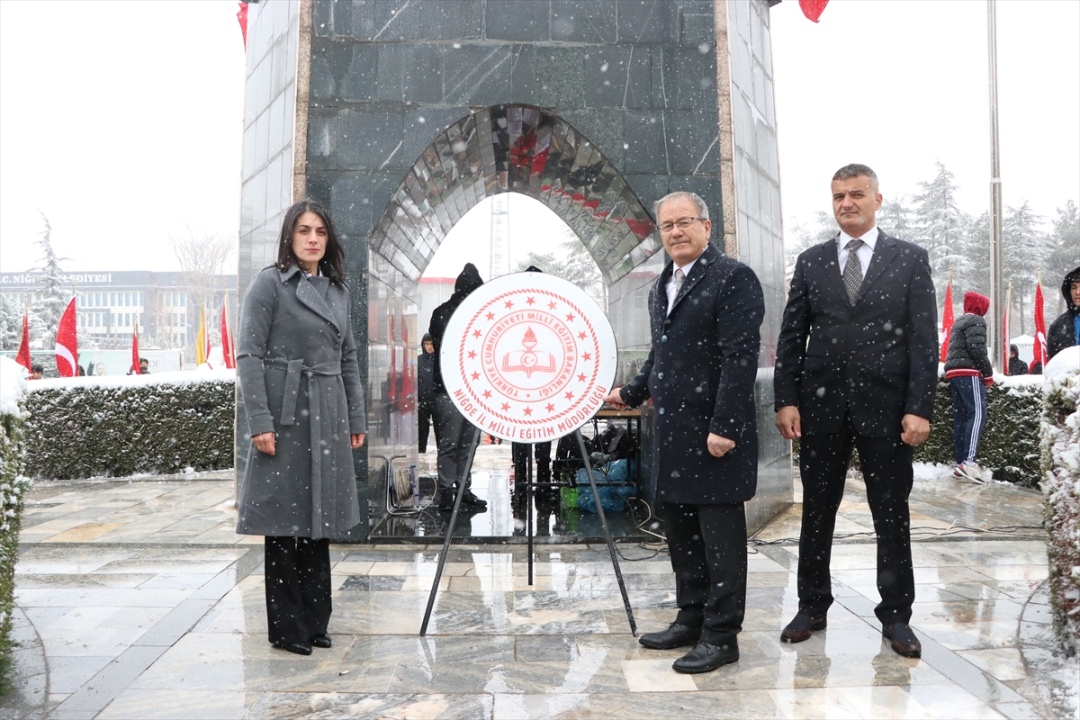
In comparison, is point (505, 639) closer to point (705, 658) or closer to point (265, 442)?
point (705, 658)

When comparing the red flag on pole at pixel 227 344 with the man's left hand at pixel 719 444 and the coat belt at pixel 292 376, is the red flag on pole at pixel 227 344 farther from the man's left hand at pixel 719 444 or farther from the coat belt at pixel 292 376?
the man's left hand at pixel 719 444

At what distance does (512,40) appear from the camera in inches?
224

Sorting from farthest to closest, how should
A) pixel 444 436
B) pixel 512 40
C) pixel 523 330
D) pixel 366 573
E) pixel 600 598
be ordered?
pixel 444 436 → pixel 512 40 → pixel 366 573 → pixel 600 598 → pixel 523 330

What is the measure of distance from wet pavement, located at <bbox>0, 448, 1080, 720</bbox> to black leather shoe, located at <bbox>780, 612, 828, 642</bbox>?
0.05 m

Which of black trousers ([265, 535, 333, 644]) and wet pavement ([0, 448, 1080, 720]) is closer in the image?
wet pavement ([0, 448, 1080, 720])

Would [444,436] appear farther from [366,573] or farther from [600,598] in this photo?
[600,598]

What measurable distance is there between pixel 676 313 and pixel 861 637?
1.61 m

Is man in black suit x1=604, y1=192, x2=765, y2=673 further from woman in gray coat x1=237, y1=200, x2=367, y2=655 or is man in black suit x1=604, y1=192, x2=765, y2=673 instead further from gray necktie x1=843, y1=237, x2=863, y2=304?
woman in gray coat x1=237, y1=200, x2=367, y2=655

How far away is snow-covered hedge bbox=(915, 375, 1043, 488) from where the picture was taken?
8125mm

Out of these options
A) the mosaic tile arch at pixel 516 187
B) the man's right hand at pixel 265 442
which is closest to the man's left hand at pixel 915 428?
the man's right hand at pixel 265 442

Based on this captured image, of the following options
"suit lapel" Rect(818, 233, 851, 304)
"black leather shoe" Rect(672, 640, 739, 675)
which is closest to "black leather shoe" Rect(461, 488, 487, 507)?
"black leather shoe" Rect(672, 640, 739, 675)

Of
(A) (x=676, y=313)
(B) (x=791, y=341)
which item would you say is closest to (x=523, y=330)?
(A) (x=676, y=313)

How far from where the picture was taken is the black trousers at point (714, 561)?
3.41 metres

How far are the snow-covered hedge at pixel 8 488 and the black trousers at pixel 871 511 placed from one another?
3.12 meters
